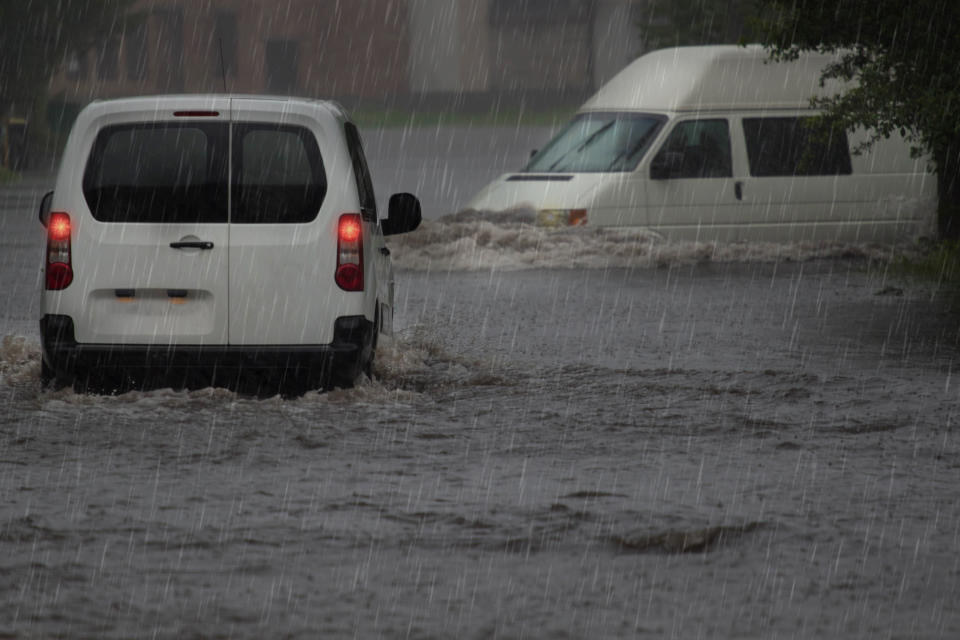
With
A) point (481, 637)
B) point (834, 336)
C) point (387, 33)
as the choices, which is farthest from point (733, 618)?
point (387, 33)

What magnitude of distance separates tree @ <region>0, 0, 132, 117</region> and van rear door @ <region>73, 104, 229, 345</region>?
36.6 metres

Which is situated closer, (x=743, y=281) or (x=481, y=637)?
(x=481, y=637)

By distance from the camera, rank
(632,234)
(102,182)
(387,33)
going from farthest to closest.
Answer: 1. (387,33)
2. (632,234)
3. (102,182)

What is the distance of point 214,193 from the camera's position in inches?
355

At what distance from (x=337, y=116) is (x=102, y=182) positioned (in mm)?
1295

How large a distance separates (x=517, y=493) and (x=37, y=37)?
135ft

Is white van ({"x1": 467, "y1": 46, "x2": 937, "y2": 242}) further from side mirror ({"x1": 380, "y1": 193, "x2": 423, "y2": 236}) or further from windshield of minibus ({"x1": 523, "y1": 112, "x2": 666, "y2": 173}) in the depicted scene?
side mirror ({"x1": 380, "y1": 193, "x2": 423, "y2": 236})

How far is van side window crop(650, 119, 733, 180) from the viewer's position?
18.0 m

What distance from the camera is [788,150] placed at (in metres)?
18.7

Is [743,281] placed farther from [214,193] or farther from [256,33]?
[256,33]

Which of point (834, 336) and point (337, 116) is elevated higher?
point (337, 116)

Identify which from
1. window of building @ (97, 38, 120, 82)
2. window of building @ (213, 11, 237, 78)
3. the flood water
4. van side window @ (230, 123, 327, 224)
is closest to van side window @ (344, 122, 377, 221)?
van side window @ (230, 123, 327, 224)

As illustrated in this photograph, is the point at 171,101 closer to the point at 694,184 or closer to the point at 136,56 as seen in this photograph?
the point at 694,184

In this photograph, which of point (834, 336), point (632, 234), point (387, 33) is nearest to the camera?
point (834, 336)
